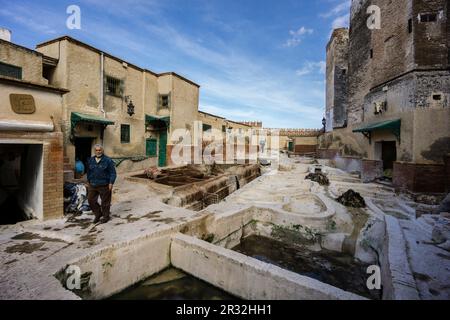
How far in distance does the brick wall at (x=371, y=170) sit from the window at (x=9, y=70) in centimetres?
1735

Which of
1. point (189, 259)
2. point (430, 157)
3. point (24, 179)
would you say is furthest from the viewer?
point (430, 157)

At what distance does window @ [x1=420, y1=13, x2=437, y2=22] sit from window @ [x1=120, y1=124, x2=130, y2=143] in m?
16.1

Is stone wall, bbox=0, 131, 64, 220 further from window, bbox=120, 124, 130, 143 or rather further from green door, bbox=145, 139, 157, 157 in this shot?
green door, bbox=145, 139, 157, 157

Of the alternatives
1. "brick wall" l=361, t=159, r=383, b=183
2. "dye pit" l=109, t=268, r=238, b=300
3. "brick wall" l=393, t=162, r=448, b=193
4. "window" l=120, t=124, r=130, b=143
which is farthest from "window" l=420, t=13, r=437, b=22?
"window" l=120, t=124, r=130, b=143

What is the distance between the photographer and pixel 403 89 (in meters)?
9.74

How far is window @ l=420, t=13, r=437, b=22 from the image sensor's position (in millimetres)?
9219

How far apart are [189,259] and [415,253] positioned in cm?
430

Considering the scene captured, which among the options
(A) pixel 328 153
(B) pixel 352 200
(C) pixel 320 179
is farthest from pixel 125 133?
(A) pixel 328 153

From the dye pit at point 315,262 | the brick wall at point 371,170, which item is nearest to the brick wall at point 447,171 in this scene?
the brick wall at point 371,170

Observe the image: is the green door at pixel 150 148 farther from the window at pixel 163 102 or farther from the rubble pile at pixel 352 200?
the rubble pile at pixel 352 200

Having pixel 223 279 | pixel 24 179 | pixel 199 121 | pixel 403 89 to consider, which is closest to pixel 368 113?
pixel 403 89

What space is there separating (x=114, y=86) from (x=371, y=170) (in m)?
15.7

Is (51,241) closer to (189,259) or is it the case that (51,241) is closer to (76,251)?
(76,251)

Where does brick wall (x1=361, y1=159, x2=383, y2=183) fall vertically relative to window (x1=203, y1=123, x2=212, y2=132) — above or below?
below
